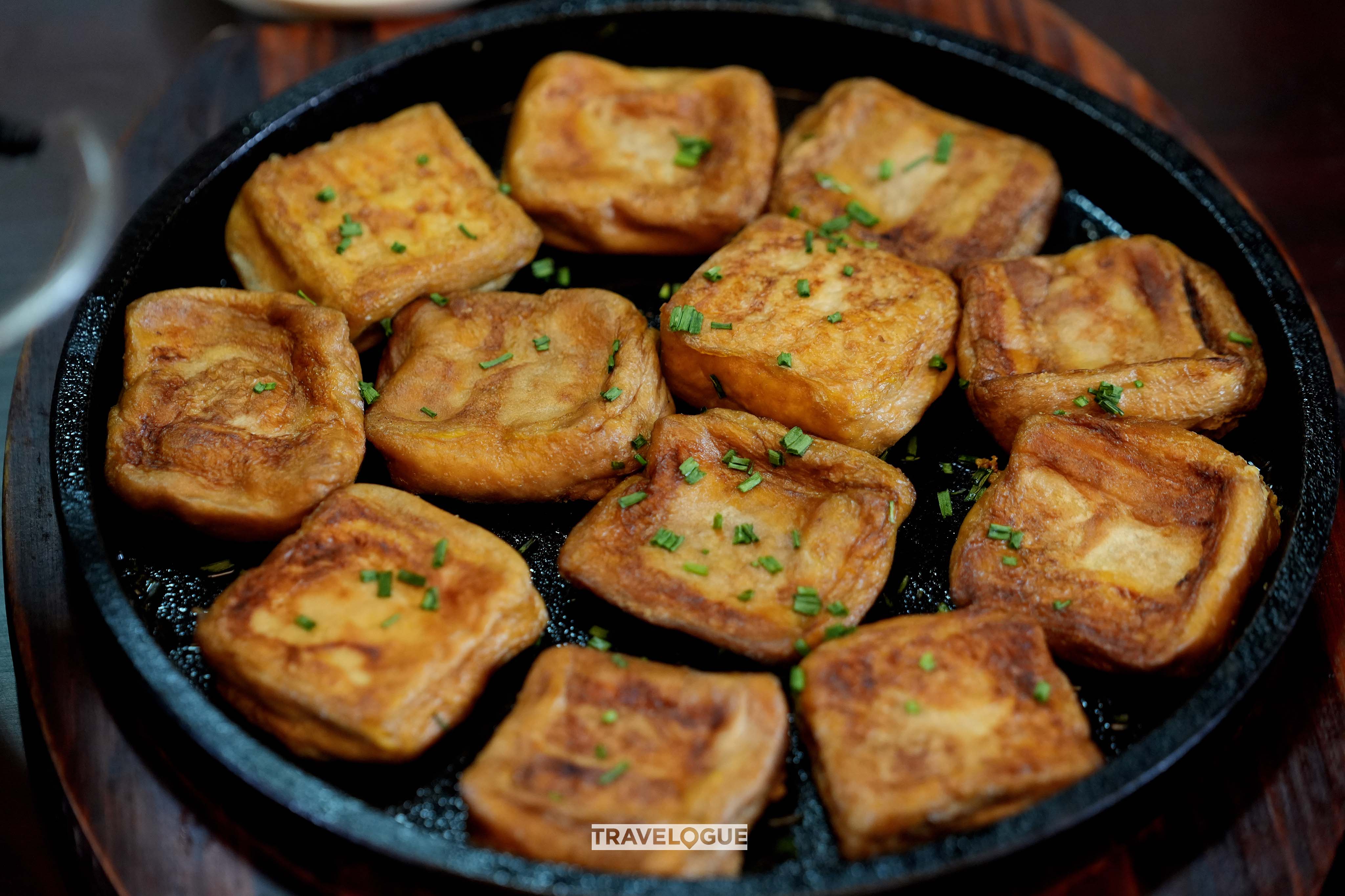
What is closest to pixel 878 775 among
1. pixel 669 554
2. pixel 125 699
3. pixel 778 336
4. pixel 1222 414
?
pixel 669 554

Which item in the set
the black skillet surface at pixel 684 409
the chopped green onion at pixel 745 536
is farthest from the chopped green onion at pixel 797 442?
the black skillet surface at pixel 684 409

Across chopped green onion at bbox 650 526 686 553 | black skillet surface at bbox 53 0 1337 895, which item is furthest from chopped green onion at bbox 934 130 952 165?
chopped green onion at bbox 650 526 686 553

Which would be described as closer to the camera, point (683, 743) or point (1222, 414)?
point (683, 743)

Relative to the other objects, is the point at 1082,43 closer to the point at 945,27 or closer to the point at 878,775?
the point at 945,27

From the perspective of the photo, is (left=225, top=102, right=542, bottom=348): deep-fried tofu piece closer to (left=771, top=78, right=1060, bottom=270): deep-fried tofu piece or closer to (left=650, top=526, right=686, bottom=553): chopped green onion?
(left=771, top=78, right=1060, bottom=270): deep-fried tofu piece

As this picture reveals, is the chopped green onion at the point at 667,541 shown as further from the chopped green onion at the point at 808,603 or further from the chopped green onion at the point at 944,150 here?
the chopped green onion at the point at 944,150

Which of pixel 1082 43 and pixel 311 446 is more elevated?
pixel 1082 43
